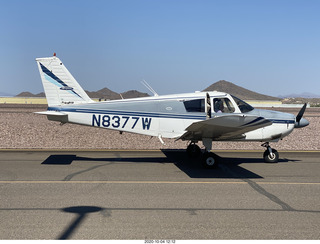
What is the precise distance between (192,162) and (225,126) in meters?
2.57

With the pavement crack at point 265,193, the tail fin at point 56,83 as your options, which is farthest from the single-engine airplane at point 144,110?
the pavement crack at point 265,193

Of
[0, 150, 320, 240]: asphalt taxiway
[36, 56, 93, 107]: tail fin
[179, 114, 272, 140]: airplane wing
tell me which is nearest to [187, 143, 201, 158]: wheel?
[0, 150, 320, 240]: asphalt taxiway

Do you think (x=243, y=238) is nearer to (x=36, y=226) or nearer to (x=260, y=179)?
(x=36, y=226)

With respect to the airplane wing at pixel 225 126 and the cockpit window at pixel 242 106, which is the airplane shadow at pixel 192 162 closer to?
the airplane wing at pixel 225 126

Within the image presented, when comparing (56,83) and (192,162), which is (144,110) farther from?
(56,83)

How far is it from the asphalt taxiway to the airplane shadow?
0.03 metres

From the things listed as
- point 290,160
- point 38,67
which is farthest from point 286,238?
point 38,67

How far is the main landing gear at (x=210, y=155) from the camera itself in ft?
35.8

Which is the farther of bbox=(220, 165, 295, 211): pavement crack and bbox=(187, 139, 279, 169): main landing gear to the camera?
bbox=(187, 139, 279, 169): main landing gear

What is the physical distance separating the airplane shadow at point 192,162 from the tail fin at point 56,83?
6.45 ft

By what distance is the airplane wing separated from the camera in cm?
971

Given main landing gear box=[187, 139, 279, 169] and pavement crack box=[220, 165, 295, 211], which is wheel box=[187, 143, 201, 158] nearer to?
main landing gear box=[187, 139, 279, 169]

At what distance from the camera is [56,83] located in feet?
38.5

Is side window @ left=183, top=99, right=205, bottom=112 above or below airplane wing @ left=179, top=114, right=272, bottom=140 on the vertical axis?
above
